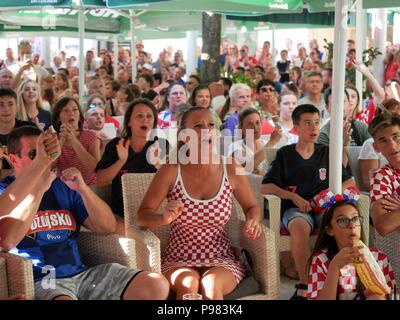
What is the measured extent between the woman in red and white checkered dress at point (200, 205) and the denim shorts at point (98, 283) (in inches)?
11.8

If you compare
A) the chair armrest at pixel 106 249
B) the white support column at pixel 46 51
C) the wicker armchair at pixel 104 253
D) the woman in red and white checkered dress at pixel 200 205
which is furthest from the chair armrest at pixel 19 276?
the white support column at pixel 46 51

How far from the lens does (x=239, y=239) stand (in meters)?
4.30

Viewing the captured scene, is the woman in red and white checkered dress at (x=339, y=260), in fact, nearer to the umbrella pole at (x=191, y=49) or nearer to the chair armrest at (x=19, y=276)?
the chair armrest at (x=19, y=276)

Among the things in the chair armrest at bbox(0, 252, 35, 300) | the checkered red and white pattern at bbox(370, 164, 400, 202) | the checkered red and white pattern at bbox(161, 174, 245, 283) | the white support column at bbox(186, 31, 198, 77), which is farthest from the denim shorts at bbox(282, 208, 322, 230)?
the white support column at bbox(186, 31, 198, 77)

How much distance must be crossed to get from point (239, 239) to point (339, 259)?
896 mm

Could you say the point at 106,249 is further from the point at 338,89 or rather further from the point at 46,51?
the point at 46,51

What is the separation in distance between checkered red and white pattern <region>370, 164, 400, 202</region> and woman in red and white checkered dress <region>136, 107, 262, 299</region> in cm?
68

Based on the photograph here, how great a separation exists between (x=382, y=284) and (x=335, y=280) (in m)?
0.23

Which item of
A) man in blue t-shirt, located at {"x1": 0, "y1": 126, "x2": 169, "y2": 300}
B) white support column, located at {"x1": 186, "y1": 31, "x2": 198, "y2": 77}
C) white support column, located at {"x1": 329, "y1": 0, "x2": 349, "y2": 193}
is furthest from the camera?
white support column, located at {"x1": 186, "y1": 31, "x2": 198, "y2": 77}

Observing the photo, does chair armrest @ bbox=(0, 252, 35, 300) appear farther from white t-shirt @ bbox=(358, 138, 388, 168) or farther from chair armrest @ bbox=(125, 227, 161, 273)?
white t-shirt @ bbox=(358, 138, 388, 168)

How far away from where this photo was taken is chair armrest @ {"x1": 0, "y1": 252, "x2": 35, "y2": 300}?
10.9 feet

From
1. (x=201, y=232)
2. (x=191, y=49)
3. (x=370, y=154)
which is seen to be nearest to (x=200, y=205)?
(x=201, y=232)

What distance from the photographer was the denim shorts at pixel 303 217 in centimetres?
497
